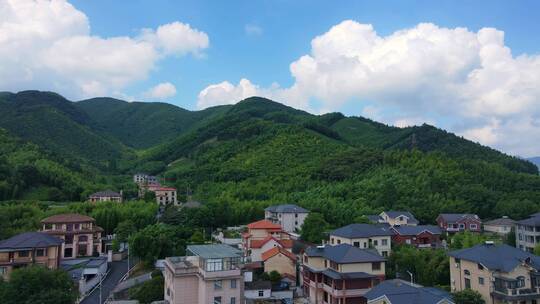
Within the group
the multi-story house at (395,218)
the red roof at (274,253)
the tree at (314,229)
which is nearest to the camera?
the red roof at (274,253)

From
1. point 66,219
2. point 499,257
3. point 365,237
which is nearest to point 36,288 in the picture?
point 66,219

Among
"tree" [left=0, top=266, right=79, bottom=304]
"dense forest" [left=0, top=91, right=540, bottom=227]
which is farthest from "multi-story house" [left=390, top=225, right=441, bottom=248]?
"tree" [left=0, top=266, right=79, bottom=304]

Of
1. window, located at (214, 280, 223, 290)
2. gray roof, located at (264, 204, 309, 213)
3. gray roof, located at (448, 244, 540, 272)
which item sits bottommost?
window, located at (214, 280, 223, 290)

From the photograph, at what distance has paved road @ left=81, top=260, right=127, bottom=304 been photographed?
2606 cm

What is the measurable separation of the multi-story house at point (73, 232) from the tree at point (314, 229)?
1899 cm

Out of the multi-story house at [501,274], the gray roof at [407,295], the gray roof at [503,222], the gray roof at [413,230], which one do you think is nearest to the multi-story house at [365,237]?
the gray roof at [413,230]

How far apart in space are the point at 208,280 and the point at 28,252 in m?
15.9

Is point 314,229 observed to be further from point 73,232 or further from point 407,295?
point 73,232

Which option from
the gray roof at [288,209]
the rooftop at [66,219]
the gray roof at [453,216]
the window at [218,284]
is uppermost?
the gray roof at [288,209]

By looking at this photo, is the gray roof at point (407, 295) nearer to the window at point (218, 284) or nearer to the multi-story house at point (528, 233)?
the window at point (218, 284)

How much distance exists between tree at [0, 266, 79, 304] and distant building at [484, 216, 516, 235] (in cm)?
3928

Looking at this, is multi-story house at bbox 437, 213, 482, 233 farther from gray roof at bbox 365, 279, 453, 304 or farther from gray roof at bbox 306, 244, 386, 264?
gray roof at bbox 365, 279, 453, 304

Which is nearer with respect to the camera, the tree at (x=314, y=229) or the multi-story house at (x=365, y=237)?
the multi-story house at (x=365, y=237)

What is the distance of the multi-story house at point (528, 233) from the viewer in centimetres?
3616
